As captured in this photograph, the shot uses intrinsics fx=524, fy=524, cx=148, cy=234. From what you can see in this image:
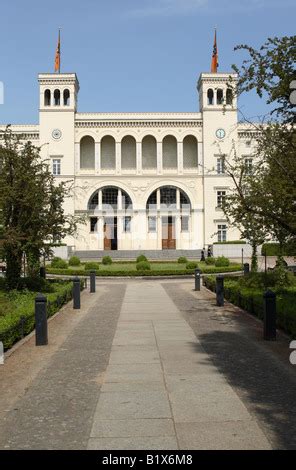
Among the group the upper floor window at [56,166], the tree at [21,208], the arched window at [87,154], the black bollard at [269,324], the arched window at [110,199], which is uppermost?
the arched window at [87,154]

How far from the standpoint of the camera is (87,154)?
199 ft

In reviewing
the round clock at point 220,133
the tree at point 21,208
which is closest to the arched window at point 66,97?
the round clock at point 220,133

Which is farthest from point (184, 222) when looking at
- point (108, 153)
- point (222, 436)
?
point (222, 436)

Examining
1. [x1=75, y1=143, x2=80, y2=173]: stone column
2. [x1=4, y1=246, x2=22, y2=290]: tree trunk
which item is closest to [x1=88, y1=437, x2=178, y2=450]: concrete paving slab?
[x1=4, y1=246, x2=22, y2=290]: tree trunk

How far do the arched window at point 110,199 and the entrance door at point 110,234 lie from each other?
1501 mm

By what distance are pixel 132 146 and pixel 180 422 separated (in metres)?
56.6

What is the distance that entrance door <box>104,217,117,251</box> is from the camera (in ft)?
192

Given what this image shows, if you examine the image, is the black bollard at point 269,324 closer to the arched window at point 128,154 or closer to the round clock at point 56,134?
the round clock at point 56,134

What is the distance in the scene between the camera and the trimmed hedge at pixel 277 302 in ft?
39.3

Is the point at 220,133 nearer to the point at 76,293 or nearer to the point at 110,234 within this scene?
the point at 110,234

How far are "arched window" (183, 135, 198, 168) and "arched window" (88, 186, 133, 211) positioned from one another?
26.8ft

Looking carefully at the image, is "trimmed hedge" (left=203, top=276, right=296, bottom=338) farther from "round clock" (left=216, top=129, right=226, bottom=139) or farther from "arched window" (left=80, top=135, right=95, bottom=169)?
"arched window" (left=80, top=135, right=95, bottom=169)

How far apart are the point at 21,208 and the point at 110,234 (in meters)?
39.4

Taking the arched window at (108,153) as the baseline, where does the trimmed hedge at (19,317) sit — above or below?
below
